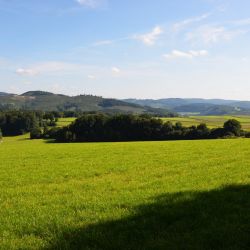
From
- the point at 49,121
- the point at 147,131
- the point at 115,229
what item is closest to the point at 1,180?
the point at 115,229

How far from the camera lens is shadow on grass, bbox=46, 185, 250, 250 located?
33.1ft

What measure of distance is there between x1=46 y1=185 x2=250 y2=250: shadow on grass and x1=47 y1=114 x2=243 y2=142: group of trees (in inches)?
3703

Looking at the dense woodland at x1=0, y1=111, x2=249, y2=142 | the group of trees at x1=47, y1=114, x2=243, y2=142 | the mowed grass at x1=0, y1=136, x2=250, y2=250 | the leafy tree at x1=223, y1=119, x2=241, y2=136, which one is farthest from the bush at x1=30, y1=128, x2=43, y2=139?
the mowed grass at x1=0, y1=136, x2=250, y2=250

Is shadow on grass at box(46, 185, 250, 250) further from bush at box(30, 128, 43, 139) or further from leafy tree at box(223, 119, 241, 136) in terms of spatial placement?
bush at box(30, 128, 43, 139)

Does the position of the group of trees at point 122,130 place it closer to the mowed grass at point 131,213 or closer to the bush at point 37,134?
the bush at point 37,134

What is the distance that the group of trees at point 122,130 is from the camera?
366 ft

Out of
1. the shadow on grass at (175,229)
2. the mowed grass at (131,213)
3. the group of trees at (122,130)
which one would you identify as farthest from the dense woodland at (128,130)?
the shadow on grass at (175,229)

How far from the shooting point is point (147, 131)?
382 ft

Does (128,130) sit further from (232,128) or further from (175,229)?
(175,229)

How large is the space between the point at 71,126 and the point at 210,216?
109863 millimetres

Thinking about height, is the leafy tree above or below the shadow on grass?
below

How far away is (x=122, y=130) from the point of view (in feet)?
398

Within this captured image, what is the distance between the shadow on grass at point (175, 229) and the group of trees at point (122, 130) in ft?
309

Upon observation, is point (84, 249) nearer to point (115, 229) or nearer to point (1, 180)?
point (115, 229)
